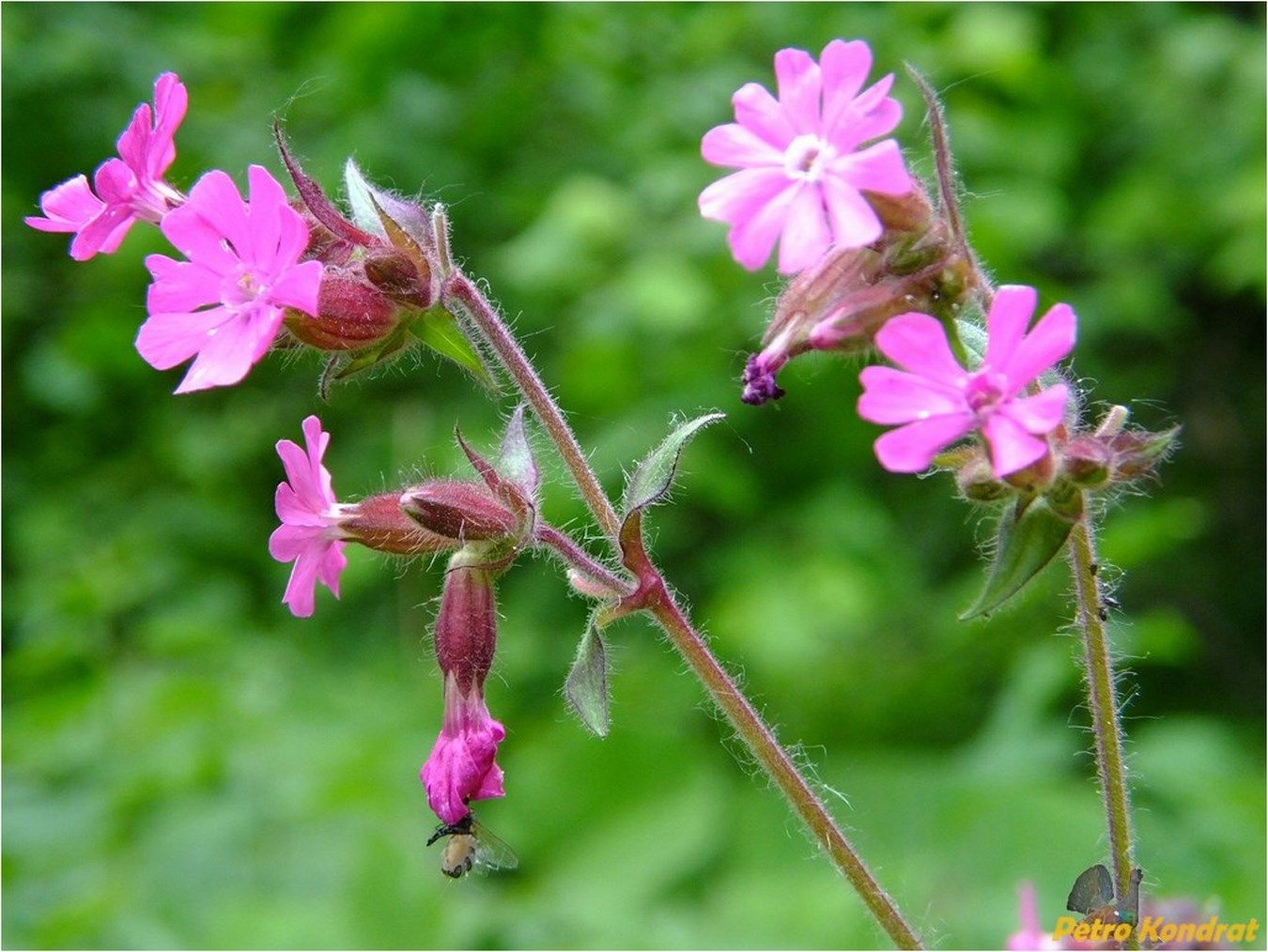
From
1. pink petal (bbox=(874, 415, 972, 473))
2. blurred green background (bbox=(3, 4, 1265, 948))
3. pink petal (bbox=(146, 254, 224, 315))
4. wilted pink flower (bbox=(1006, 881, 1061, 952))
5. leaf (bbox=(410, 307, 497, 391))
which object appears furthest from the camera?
blurred green background (bbox=(3, 4, 1265, 948))

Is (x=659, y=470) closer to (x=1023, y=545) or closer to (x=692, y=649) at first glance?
(x=692, y=649)

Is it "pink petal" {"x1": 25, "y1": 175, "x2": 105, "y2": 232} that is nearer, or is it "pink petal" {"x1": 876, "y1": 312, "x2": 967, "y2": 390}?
"pink petal" {"x1": 876, "y1": 312, "x2": 967, "y2": 390}

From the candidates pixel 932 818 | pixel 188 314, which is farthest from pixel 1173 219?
pixel 188 314

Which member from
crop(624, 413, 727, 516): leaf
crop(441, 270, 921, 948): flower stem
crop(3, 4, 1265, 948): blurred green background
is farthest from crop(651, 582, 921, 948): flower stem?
crop(3, 4, 1265, 948): blurred green background

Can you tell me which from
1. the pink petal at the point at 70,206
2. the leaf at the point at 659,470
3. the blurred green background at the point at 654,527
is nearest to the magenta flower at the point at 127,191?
the pink petal at the point at 70,206

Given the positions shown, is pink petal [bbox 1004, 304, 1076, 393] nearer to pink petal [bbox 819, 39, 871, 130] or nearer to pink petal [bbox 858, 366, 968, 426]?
pink petal [bbox 858, 366, 968, 426]

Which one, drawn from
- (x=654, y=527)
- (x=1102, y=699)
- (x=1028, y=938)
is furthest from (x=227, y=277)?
(x=654, y=527)

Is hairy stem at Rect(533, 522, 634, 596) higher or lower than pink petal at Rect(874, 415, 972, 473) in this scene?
lower
